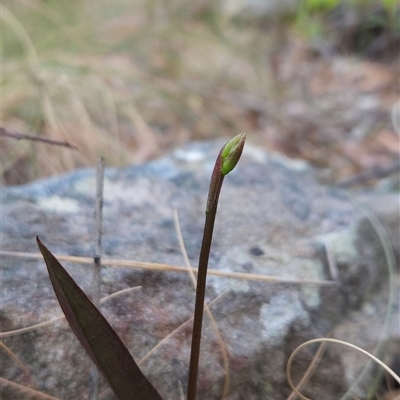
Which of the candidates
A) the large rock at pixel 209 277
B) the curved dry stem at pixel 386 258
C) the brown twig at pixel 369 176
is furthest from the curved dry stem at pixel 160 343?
the brown twig at pixel 369 176

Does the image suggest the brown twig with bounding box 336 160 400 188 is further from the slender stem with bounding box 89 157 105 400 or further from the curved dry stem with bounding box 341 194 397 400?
the slender stem with bounding box 89 157 105 400

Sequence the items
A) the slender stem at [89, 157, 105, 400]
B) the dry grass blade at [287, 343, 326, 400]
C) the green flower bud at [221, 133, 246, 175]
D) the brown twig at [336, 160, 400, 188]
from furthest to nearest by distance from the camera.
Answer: the brown twig at [336, 160, 400, 188], the dry grass blade at [287, 343, 326, 400], the slender stem at [89, 157, 105, 400], the green flower bud at [221, 133, 246, 175]

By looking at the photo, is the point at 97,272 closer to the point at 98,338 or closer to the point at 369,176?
the point at 98,338

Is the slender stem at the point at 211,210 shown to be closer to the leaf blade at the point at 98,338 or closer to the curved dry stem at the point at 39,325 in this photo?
the leaf blade at the point at 98,338

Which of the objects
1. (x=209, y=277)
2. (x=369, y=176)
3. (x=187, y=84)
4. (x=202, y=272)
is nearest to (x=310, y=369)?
(x=209, y=277)

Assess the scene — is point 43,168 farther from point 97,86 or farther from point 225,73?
point 225,73

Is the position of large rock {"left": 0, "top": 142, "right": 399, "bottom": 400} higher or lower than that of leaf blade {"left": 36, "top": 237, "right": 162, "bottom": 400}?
lower

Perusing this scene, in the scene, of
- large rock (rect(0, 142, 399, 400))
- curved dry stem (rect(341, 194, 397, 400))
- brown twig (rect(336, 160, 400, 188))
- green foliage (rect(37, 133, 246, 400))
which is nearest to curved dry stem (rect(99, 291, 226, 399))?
large rock (rect(0, 142, 399, 400))

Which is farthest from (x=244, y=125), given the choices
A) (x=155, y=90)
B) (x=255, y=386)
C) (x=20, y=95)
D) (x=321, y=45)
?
(x=321, y=45)
